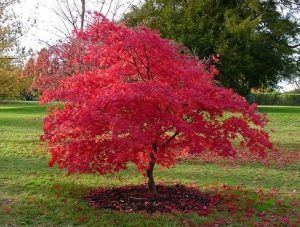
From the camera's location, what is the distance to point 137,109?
639 cm

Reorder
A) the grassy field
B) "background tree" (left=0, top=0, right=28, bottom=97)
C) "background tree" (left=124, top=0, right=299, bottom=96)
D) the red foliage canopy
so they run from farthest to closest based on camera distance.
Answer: "background tree" (left=124, top=0, right=299, bottom=96) < "background tree" (left=0, top=0, right=28, bottom=97) < the grassy field < the red foliage canopy

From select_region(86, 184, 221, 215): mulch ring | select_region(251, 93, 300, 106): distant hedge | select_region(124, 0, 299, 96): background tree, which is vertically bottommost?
select_region(86, 184, 221, 215): mulch ring

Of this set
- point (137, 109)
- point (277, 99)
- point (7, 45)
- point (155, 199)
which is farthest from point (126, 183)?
point (277, 99)

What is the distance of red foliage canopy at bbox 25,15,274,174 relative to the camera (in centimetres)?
623

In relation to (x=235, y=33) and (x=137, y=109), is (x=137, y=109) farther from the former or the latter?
(x=235, y=33)

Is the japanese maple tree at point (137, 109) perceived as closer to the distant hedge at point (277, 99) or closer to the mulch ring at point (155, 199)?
the mulch ring at point (155, 199)

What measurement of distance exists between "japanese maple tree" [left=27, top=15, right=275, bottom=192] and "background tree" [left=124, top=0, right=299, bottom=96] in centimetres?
2058

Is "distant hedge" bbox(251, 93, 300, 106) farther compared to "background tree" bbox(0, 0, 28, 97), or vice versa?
"distant hedge" bbox(251, 93, 300, 106)

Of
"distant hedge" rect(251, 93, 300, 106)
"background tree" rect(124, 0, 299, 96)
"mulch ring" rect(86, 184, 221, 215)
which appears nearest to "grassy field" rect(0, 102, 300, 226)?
"mulch ring" rect(86, 184, 221, 215)

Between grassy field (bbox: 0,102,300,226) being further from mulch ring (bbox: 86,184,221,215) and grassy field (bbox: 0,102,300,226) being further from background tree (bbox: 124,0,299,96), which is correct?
background tree (bbox: 124,0,299,96)

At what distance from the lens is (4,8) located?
17141 millimetres

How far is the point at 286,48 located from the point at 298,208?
2447cm

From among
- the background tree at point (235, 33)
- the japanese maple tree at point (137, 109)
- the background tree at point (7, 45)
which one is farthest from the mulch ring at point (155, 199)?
the background tree at point (235, 33)

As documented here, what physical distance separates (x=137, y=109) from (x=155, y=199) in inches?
66.3
